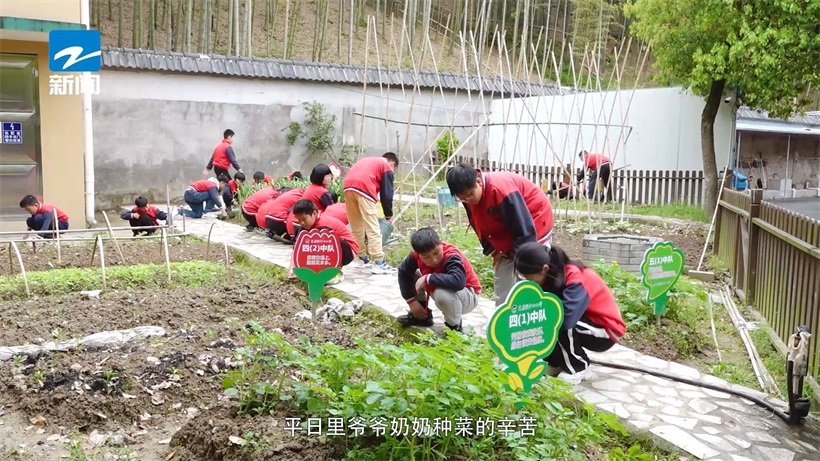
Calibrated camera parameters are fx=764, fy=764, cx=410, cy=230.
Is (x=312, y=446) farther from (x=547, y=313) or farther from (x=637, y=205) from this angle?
(x=637, y=205)

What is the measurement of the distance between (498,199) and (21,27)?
746 centimetres

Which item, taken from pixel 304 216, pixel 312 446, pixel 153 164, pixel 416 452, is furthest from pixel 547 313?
pixel 153 164

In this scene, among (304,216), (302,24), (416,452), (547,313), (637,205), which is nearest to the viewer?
(416,452)

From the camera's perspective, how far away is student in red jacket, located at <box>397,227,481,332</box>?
17.5 ft

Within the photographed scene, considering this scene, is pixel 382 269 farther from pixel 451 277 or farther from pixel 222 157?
pixel 222 157

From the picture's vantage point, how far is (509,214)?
17.2ft

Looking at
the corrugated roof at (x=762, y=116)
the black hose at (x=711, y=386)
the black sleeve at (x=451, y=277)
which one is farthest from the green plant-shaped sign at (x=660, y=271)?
the corrugated roof at (x=762, y=116)

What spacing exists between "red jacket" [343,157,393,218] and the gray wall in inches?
192

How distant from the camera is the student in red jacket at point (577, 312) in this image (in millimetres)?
4660

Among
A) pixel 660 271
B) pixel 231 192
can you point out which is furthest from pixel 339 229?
pixel 231 192

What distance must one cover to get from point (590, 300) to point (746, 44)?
346 inches

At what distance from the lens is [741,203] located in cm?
838

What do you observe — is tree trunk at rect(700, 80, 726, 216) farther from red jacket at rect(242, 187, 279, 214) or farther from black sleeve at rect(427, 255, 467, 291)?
black sleeve at rect(427, 255, 467, 291)

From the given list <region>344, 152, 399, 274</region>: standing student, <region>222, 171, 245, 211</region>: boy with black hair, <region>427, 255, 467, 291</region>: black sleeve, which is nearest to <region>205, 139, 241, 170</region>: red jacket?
<region>222, 171, 245, 211</region>: boy with black hair
